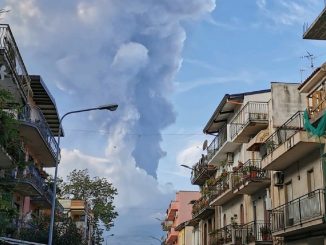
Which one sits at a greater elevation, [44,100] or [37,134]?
[44,100]

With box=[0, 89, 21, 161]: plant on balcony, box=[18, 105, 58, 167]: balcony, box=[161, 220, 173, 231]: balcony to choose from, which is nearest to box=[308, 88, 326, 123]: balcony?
box=[0, 89, 21, 161]: plant on balcony

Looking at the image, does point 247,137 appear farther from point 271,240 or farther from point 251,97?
point 271,240

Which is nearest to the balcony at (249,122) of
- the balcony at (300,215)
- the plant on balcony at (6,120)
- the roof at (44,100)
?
the balcony at (300,215)

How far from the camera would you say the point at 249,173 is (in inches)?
1273

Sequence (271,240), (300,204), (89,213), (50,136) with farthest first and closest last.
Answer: (89,213) → (50,136) → (271,240) → (300,204)

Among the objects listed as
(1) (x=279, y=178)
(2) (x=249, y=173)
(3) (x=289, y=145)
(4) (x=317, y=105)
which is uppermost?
(4) (x=317, y=105)

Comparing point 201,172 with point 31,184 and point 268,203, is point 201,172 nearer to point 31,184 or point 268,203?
point 268,203

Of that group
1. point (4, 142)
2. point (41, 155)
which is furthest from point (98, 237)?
point (4, 142)

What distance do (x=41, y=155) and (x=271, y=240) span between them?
1698 cm

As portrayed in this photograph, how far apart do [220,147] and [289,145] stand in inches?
633

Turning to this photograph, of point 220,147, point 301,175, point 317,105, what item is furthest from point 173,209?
point 317,105

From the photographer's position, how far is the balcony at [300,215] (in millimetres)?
23125

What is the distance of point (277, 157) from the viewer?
26906mm

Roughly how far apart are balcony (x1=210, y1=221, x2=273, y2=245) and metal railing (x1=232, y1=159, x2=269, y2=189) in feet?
8.43
